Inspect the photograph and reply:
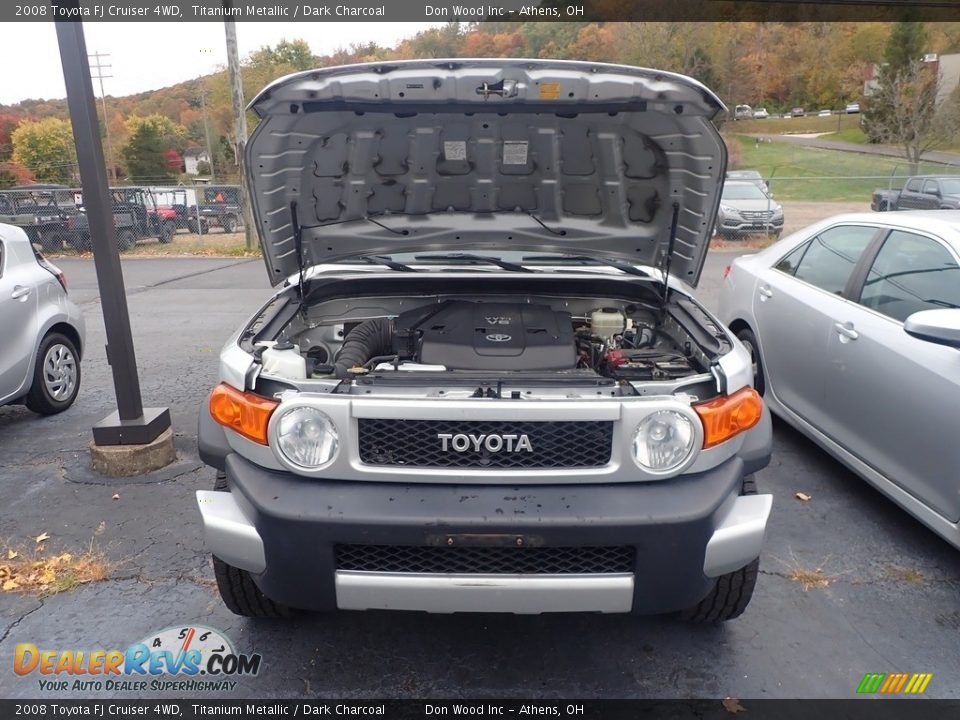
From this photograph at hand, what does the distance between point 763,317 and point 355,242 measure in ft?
9.01

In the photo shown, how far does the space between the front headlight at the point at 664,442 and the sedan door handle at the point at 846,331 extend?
1.85 meters

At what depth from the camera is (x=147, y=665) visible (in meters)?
2.52

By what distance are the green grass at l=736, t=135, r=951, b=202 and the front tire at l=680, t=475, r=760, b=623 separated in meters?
20.0

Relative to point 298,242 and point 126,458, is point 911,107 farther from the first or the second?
point 126,458

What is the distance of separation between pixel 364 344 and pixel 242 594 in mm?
1128

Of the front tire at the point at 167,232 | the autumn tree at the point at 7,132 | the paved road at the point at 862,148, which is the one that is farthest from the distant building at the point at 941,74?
the autumn tree at the point at 7,132

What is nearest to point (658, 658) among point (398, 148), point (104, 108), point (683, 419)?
point (683, 419)

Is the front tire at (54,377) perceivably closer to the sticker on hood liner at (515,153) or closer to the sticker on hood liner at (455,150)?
the sticker on hood liner at (455,150)

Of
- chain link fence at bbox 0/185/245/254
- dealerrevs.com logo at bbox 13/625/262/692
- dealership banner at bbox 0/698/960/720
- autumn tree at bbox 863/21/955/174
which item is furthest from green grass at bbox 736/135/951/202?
dealerrevs.com logo at bbox 13/625/262/692

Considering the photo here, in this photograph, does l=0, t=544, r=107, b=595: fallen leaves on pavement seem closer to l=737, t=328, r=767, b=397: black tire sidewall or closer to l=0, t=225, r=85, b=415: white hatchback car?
l=0, t=225, r=85, b=415: white hatchback car

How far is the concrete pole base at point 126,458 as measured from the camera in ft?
13.1

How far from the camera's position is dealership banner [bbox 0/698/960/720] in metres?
2.26

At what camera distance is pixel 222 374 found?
2.35 meters

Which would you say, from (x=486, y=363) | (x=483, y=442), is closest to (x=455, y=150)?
(x=486, y=363)
